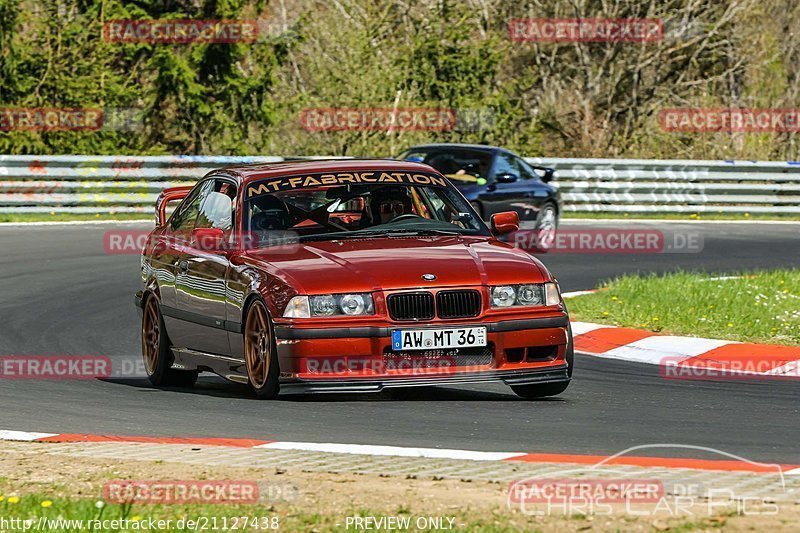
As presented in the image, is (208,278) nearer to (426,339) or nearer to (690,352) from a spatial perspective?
(426,339)

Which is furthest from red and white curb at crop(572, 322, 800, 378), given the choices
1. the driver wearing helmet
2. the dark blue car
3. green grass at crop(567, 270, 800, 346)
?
the dark blue car

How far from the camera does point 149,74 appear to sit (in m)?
31.0

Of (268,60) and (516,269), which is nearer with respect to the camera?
(516,269)

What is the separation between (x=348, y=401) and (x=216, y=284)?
1188 millimetres

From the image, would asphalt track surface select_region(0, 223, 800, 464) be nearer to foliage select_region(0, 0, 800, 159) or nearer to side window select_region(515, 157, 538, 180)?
side window select_region(515, 157, 538, 180)

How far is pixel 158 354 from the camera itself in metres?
10.8

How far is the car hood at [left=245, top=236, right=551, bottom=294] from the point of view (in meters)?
8.92

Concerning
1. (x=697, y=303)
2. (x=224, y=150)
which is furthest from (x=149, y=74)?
(x=697, y=303)

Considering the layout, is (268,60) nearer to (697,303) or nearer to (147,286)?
(697,303)
